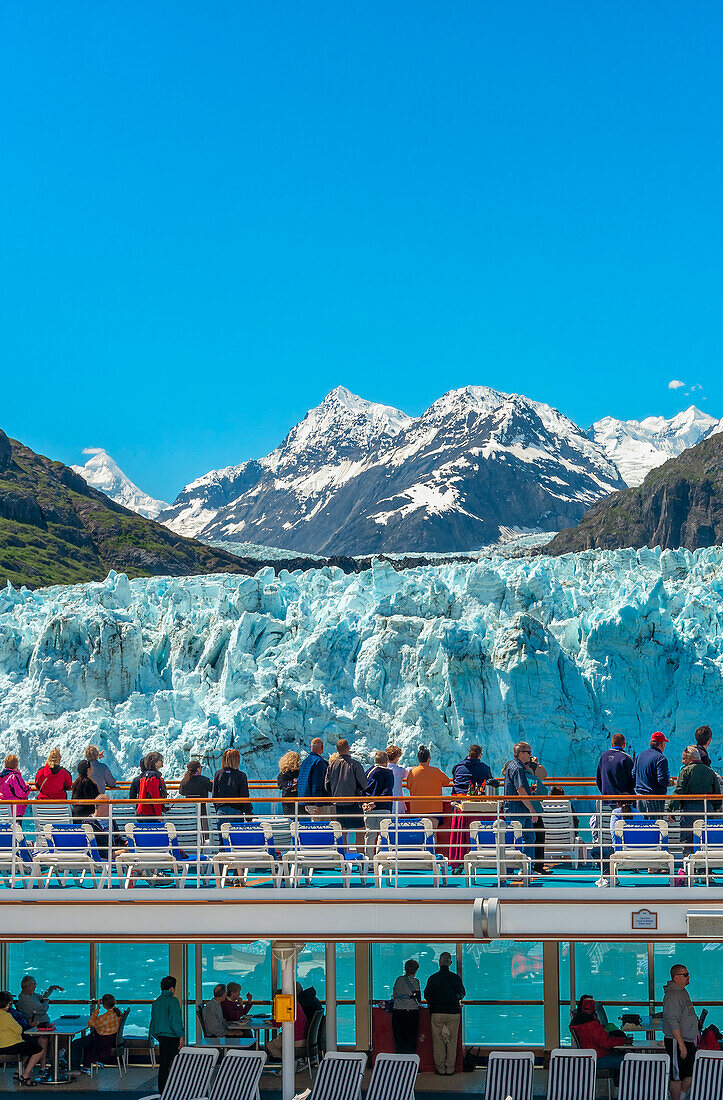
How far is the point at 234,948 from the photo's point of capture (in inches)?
1145

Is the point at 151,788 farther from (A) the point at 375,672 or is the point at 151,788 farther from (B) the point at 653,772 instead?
(A) the point at 375,672

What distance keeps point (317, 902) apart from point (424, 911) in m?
0.83

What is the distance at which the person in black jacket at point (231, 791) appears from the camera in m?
10.1

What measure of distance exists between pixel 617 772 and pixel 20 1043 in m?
5.73

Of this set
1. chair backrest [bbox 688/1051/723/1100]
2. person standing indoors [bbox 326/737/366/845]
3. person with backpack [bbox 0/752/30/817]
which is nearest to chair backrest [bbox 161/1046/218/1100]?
person standing indoors [bbox 326/737/366/845]

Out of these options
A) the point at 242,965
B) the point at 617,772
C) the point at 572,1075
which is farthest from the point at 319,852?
the point at 242,965

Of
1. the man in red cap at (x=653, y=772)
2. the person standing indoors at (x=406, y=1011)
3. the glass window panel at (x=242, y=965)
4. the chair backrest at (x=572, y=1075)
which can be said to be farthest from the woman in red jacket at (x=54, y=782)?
the glass window panel at (x=242, y=965)

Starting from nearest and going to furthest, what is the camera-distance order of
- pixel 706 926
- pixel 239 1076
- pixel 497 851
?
pixel 706 926, pixel 497 851, pixel 239 1076

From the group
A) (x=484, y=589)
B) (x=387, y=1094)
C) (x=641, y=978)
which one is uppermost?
(x=484, y=589)

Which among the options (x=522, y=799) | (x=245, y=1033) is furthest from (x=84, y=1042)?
(x=522, y=799)

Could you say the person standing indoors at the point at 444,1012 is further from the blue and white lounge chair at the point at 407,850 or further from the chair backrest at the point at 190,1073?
the chair backrest at the point at 190,1073

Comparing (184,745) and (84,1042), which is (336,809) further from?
(184,745)

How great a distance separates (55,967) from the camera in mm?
27062

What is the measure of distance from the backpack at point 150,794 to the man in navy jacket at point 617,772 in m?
3.65
